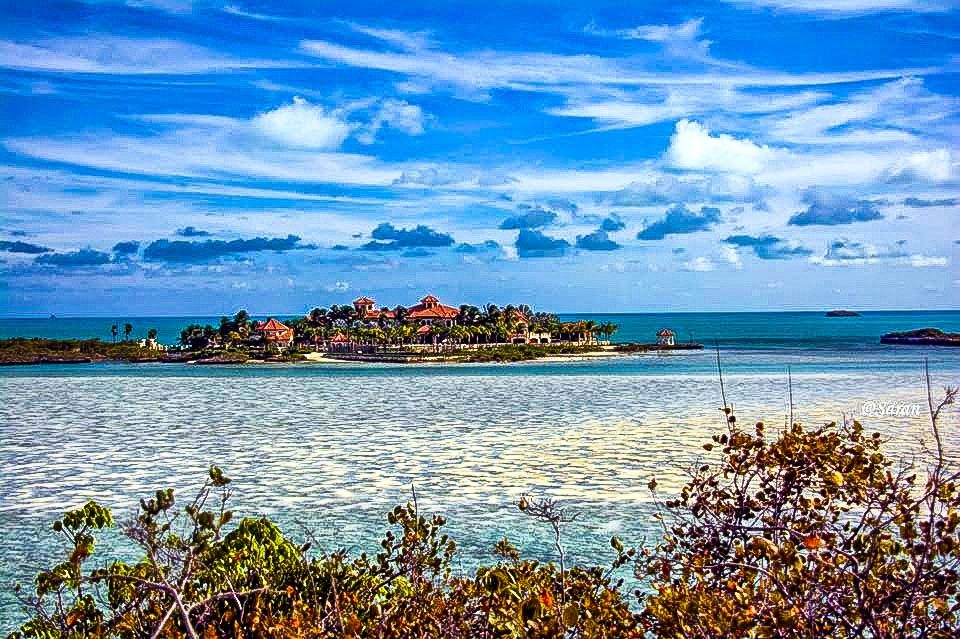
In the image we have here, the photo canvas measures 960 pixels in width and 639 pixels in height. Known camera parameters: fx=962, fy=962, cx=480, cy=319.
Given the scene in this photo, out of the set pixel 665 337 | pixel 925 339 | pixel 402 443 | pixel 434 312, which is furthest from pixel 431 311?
pixel 402 443

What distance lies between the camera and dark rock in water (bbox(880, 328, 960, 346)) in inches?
3204

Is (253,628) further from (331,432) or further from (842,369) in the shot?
(842,369)

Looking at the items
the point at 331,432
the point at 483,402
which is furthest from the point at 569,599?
the point at 483,402

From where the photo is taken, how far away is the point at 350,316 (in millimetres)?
102875

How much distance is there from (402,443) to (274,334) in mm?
68765

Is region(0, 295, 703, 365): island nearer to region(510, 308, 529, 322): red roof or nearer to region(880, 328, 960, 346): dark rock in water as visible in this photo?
region(510, 308, 529, 322): red roof

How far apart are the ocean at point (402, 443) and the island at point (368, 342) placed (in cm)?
2736

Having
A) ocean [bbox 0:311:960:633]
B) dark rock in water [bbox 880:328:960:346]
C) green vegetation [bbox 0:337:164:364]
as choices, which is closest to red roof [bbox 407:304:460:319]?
green vegetation [bbox 0:337:164:364]

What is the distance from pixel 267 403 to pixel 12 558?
23.0m

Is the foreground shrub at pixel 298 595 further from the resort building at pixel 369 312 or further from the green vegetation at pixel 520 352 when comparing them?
the resort building at pixel 369 312

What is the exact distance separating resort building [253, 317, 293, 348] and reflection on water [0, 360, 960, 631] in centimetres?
4493

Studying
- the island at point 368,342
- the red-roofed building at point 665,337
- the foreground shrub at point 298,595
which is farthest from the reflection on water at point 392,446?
the red-roofed building at point 665,337

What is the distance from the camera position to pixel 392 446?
20938mm

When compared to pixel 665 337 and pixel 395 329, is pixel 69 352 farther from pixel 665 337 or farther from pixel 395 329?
pixel 665 337
